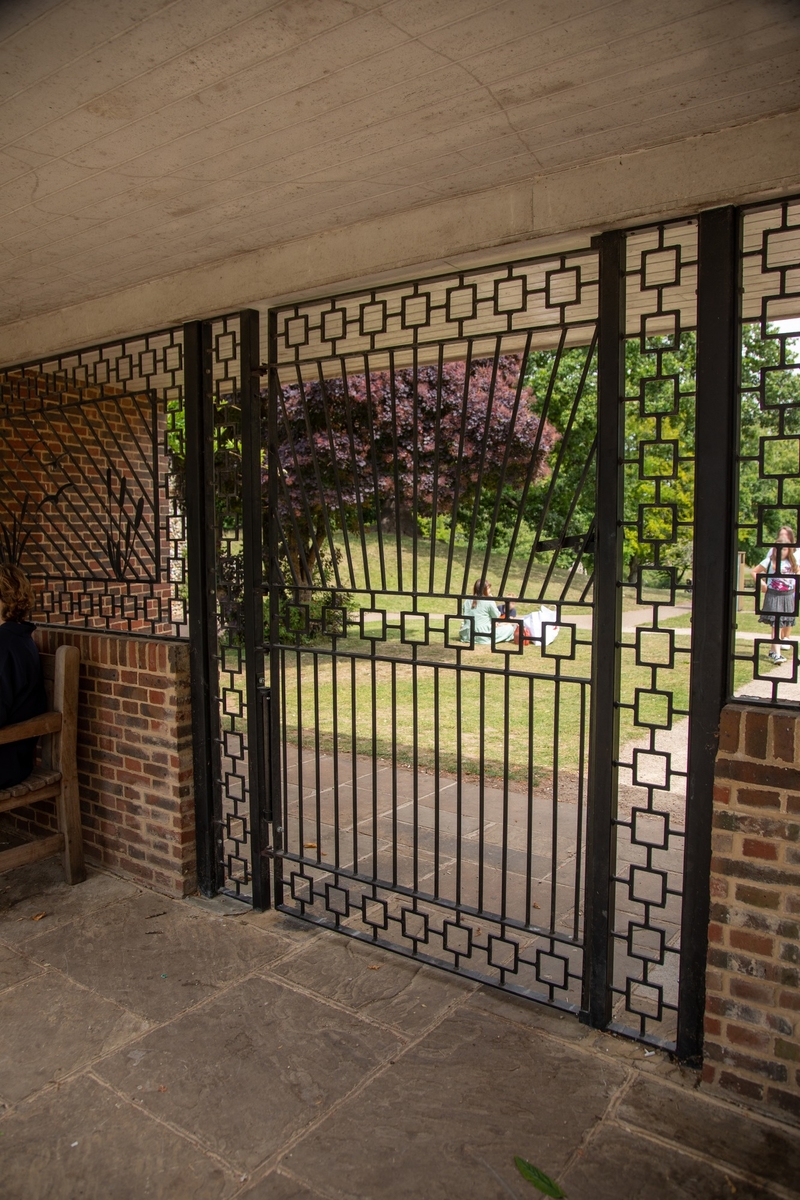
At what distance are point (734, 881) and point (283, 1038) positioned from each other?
156 centimetres

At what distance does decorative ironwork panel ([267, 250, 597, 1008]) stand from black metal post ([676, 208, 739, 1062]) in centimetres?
37

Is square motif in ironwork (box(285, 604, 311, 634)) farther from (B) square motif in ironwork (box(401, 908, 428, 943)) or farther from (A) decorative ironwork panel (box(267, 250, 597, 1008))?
(B) square motif in ironwork (box(401, 908, 428, 943))

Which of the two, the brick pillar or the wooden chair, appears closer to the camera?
the brick pillar

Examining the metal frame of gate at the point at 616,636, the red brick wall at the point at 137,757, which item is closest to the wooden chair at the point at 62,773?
the red brick wall at the point at 137,757

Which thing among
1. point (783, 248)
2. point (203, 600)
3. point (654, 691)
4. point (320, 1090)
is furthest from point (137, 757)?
point (783, 248)

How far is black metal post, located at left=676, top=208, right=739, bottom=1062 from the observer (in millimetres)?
2385

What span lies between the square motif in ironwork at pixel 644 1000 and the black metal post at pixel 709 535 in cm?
19

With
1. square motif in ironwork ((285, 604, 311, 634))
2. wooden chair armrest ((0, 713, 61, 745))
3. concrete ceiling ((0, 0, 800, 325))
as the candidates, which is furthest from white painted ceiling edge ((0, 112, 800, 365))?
wooden chair armrest ((0, 713, 61, 745))

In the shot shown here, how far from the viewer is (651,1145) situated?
2264mm

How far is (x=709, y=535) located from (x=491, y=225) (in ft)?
4.16

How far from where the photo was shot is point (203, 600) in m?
3.75

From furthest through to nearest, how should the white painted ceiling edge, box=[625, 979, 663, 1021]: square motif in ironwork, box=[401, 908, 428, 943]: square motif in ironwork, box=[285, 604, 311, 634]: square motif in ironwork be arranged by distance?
box=[285, 604, 311, 634]: square motif in ironwork, box=[401, 908, 428, 943]: square motif in ironwork, box=[625, 979, 663, 1021]: square motif in ironwork, the white painted ceiling edge

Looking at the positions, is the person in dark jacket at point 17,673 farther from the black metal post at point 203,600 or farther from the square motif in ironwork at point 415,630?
the square motif in ironwork at point 415,630

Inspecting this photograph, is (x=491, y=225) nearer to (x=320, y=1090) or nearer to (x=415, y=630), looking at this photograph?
(x=320, y=1090)
